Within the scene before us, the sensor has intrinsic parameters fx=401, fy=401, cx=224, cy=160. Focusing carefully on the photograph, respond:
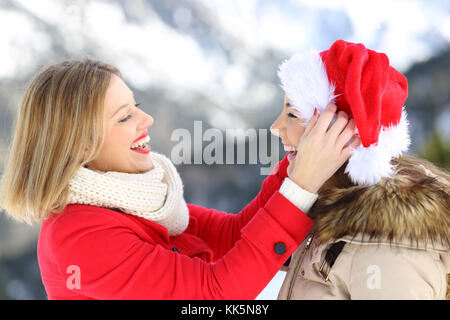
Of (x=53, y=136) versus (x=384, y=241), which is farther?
(x=53, y=136)

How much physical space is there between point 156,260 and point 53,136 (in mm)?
385

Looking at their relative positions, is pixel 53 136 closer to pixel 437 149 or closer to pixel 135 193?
pixel 135 193

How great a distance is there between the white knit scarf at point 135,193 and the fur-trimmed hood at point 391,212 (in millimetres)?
387

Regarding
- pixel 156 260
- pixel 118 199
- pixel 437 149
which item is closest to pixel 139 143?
pixel 118 199

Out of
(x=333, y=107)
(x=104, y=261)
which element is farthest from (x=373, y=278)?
(x=104, y=261)

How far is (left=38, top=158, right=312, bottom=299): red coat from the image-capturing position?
0.82 meters

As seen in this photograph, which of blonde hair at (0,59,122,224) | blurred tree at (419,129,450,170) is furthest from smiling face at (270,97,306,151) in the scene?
blurred tree at (419,129,450,170)

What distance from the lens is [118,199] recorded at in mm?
931

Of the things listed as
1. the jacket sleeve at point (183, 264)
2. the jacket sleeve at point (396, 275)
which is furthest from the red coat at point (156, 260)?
the jacket sleeve at point (396, 275)

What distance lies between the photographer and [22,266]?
294 centimetres

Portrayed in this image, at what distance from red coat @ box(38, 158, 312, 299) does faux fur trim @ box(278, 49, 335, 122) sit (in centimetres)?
21

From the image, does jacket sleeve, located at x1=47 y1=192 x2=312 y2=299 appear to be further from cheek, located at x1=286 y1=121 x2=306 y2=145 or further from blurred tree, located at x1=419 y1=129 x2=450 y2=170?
blurred tree, located at x1=419 y1=129 x2=450 y2=170

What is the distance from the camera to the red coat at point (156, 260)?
2.70 feet
